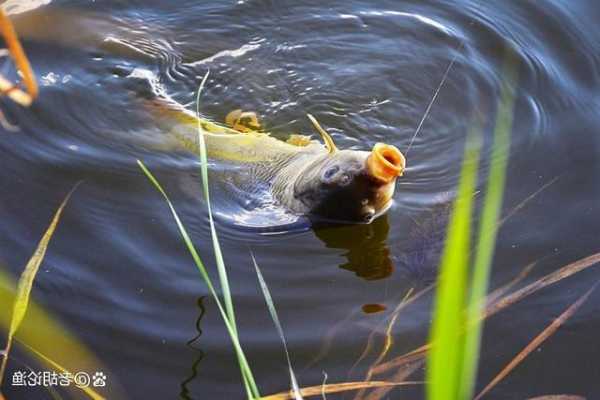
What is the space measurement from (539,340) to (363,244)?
3.13 ft

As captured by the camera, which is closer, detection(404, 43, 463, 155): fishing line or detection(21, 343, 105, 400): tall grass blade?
detection(21, 343, 105, 400): tall grass blade

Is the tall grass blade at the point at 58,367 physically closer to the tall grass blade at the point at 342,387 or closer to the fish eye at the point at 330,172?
the tall grass blade at the point at 342,387

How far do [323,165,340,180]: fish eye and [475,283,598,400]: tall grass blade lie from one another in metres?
1.02

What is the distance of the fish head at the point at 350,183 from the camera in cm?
355

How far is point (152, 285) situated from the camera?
12.1ft

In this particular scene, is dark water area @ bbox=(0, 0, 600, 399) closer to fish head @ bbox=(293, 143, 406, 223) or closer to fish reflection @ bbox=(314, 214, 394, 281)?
fish reflection @ bbox=(314, 214, 394, 281)

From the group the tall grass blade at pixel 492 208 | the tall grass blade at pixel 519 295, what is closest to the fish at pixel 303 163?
the tall grass blade at pixel 492 208

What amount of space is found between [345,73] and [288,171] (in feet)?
4.15

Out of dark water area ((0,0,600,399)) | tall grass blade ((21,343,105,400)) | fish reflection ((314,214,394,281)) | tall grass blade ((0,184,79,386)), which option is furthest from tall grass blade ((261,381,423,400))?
tall grass blade ((0,184,79,386))

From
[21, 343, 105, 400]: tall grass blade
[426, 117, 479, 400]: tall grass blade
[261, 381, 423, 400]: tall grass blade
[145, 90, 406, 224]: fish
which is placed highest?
[426, 117, 479, 400]: tall grass blade

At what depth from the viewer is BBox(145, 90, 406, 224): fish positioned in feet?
12.0

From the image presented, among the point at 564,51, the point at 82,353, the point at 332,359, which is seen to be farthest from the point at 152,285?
the point at 564,51

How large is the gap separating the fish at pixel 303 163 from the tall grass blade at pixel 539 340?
0.82 meters

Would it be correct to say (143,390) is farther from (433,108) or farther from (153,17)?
(153,17)
